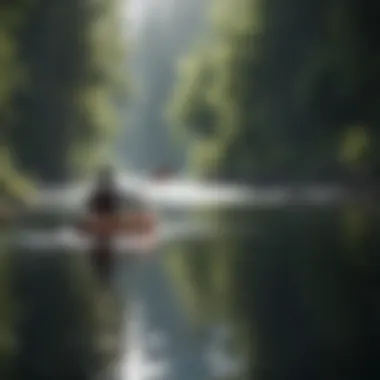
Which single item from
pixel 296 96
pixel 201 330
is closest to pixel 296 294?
pixel 201 330

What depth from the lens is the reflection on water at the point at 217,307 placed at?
1.48 meters

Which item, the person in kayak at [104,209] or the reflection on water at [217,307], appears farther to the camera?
the person in kayak at [104,209]

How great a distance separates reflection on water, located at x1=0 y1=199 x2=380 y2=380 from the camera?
4.85 feet

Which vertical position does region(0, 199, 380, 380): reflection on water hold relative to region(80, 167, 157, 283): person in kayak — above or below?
below

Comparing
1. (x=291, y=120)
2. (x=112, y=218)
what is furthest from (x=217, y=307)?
(x=291, y=120)

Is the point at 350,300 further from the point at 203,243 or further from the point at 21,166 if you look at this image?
the point at 21,166

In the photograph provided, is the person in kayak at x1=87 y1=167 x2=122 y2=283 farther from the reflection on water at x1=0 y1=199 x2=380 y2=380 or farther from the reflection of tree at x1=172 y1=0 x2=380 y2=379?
the reflection of tree at x1=172 y1=0 x2=380 y2=379

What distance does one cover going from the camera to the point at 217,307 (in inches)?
63.6

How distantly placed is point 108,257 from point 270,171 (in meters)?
0.40

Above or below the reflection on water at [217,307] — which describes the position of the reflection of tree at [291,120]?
above

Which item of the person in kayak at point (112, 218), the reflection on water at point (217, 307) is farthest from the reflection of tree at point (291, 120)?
the person in kayak at point (112, 218)

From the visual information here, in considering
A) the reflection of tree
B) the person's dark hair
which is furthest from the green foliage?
the reflection of tree

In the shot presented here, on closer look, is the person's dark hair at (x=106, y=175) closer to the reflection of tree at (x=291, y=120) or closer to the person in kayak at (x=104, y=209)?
the person in kayak at (x=104, y=209)

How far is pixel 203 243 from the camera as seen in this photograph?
1.72m
